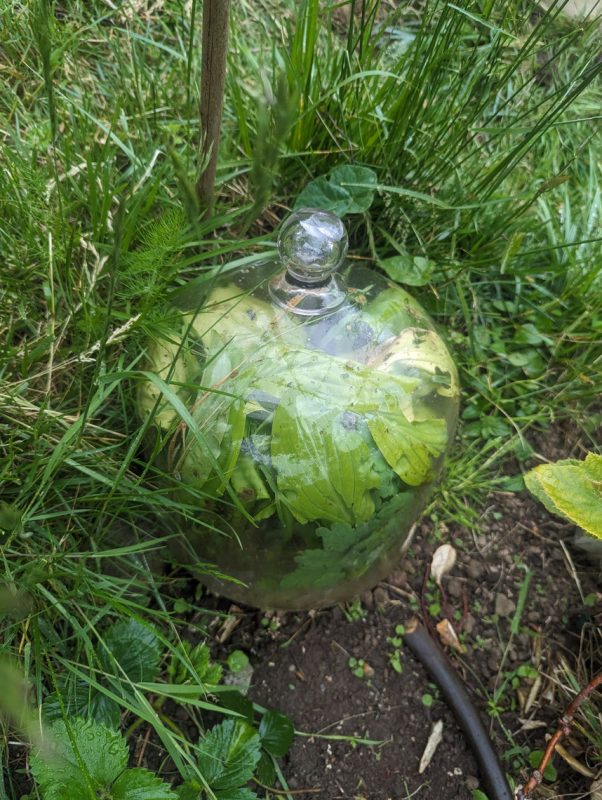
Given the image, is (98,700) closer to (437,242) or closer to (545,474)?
(545,474)

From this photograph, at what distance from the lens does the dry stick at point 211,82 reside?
1006mm

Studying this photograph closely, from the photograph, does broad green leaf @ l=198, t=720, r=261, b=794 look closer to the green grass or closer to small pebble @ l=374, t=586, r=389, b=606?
the green grass

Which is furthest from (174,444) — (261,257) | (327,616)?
(327,616)

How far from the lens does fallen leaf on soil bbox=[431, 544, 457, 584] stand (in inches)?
64.3

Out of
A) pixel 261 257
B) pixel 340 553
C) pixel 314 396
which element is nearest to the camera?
pixel 314 396

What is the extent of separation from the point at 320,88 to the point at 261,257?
474mm

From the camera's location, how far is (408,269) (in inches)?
65.3

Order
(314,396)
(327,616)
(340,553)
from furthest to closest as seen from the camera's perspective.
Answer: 1. (327,616)
2. (340,553)
3. (314,396)

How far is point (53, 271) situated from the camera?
4.44ft

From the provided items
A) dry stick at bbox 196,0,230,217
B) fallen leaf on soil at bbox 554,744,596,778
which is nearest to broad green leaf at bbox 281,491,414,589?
fallen leaf on soil at bbox 554,744,596,778

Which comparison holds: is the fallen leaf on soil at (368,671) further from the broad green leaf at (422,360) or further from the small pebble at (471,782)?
the broad green leaf at (422,360)

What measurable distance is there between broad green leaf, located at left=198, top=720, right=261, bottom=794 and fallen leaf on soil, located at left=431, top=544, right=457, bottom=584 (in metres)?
0.58

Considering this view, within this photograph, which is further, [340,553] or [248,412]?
[340,553]

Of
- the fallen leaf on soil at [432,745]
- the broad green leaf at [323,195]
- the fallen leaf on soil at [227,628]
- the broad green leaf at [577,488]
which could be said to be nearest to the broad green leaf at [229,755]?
the fallen leaf on soil at [227,628]
